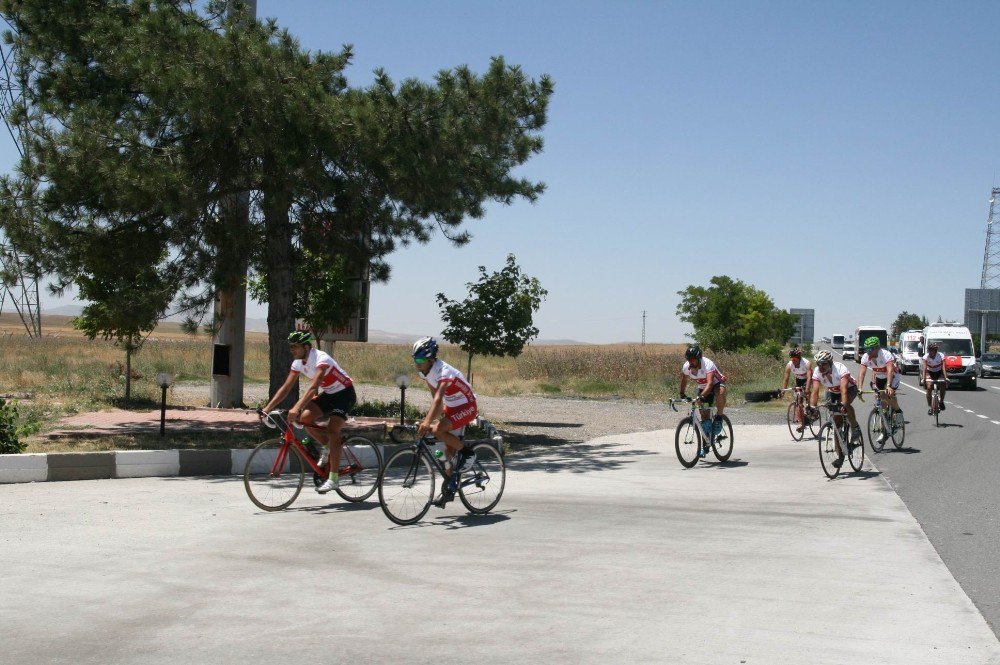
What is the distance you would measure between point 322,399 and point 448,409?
1438 millimetres

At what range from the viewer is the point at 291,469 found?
10.2 m

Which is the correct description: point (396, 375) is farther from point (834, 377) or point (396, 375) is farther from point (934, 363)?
point (834, 377)

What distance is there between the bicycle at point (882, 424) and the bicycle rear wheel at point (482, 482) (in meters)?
9.11

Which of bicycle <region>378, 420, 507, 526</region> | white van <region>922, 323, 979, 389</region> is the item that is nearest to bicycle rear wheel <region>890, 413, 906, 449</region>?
bicycle <region>378, 420, 507, 526</region>

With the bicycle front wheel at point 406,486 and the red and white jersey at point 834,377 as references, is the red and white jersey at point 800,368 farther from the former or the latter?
the bicycle front wheel at point 406,486

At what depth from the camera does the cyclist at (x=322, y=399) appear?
9.85 metres

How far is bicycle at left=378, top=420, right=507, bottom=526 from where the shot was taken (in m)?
9.17

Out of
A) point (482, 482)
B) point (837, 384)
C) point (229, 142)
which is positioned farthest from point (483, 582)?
point (229, 142)

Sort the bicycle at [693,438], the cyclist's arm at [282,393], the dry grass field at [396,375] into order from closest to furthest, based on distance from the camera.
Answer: the cyclist's arm at [282,393], the bicycle at [693,438], the dry grass field at [396,375]

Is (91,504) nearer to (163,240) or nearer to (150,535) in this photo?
(150,535)

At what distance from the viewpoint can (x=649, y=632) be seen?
219 inches

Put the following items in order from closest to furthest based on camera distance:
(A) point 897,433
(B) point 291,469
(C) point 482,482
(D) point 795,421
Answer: (C) point 482,482 → (B) point 291,469 → (A) point 897,433 → (D) point 795,421

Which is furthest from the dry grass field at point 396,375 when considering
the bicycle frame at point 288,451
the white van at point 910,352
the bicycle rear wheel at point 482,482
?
the bicycle rear wheel at point 482,482

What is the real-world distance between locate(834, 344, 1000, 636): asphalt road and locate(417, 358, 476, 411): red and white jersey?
3.94m
